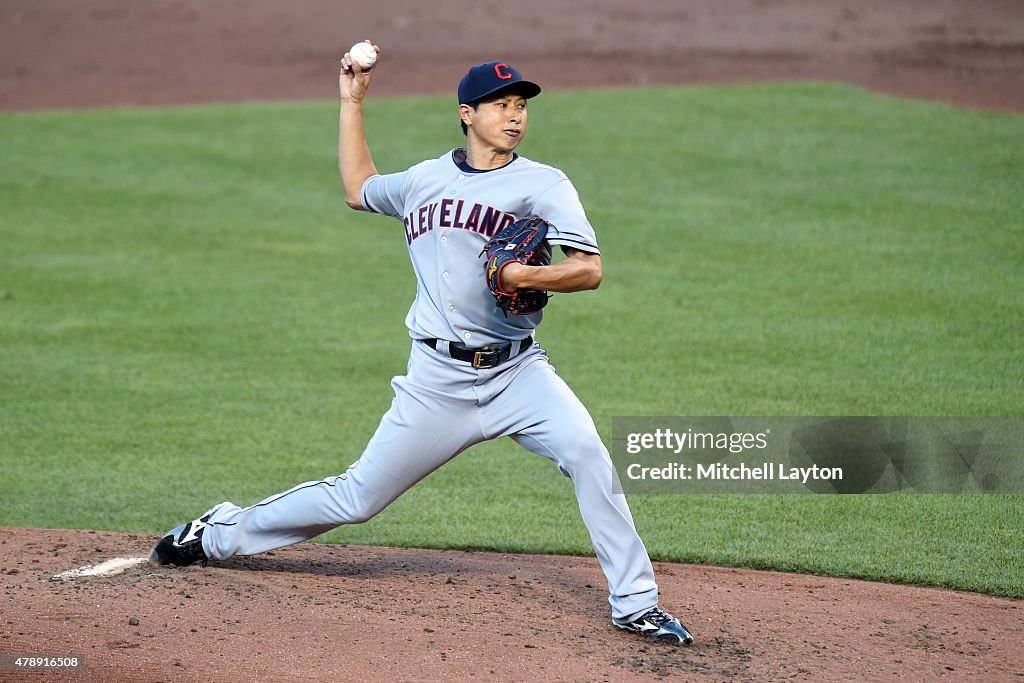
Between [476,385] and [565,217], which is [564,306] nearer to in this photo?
[476,385]

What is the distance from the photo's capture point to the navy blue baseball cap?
13.9ft

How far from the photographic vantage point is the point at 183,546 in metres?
4.73

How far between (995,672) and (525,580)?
1.68 m

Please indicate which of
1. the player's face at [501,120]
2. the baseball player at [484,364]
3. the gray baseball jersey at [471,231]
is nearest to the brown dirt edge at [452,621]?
the baseball player at [484,364]

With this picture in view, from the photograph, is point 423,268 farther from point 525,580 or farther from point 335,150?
point 335,150

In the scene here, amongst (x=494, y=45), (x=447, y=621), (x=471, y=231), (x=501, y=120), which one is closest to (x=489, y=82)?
(x=501, y=120)

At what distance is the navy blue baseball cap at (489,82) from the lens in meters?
4.25

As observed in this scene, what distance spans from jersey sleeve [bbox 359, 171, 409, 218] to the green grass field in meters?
1.57

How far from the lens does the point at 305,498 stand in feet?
14.9

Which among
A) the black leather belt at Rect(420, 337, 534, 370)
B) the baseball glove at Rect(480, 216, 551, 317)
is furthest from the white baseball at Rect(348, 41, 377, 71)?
the black leather belt at Rect(420, 337, 534, 370)

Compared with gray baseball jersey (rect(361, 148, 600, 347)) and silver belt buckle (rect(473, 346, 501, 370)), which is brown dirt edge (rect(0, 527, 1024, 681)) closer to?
silver belt buckle (rect(473, 346, 501, 370))

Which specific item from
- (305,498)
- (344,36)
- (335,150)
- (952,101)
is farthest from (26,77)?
(305,498)

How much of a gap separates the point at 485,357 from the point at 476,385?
11cm

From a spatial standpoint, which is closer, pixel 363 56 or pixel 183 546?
pixel 363 56
